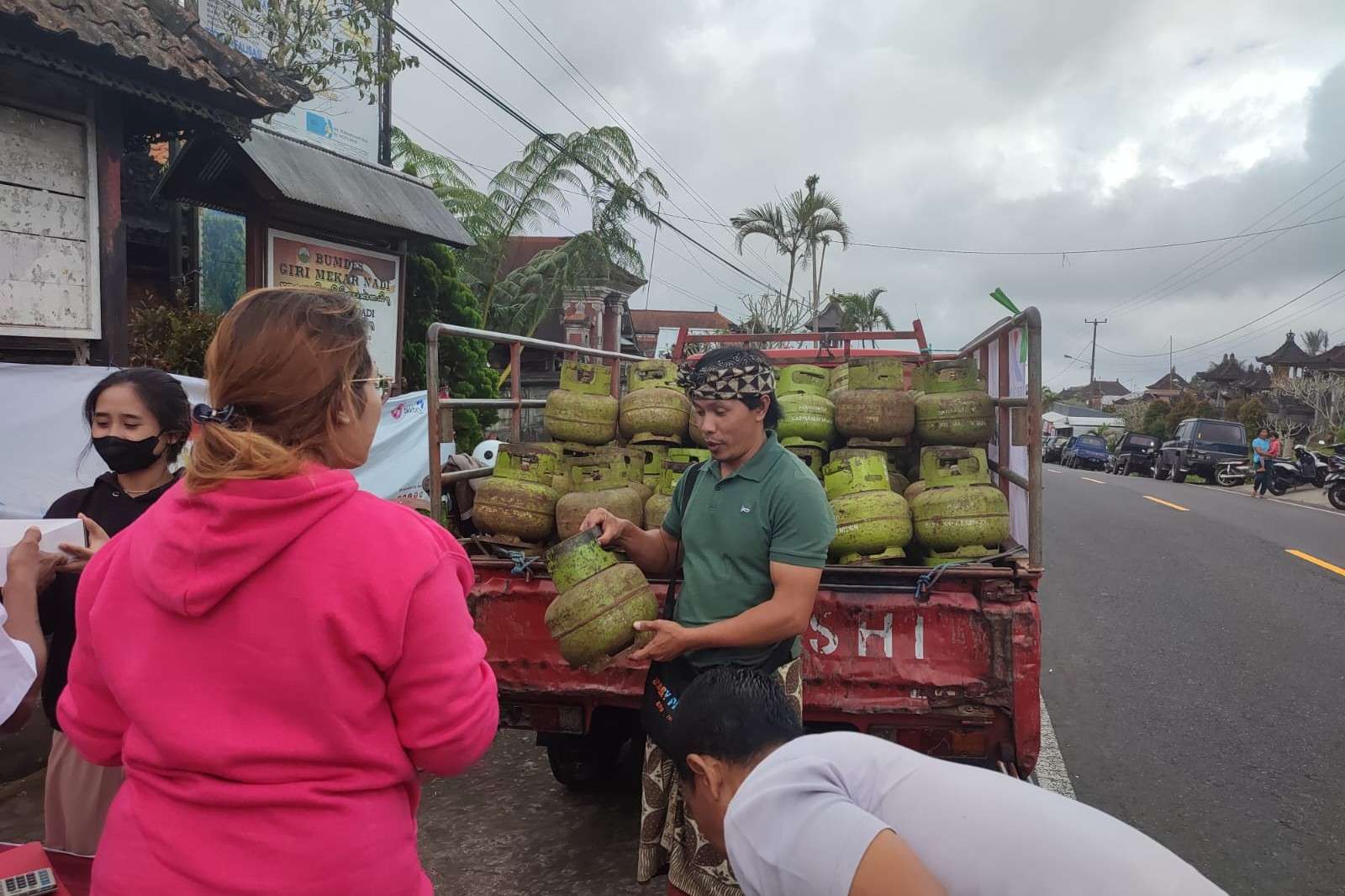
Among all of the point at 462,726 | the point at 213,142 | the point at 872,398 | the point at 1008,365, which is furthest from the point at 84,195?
the point at 462,726

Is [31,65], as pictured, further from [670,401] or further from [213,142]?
[670,401]

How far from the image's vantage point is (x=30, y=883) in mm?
1859

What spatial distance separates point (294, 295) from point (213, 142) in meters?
9.26

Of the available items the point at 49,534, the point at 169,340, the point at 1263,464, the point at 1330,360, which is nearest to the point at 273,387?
the point at 49,534

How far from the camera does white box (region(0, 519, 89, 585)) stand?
245 cm

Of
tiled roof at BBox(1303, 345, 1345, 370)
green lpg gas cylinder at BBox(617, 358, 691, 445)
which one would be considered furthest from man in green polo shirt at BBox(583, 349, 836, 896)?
tiled roof at BBox(1303, 345, 1345, 370)

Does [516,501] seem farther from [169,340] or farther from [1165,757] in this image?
[169,340]

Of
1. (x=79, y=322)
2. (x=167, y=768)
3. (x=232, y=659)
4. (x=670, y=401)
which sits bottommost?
(x=167, y=768)

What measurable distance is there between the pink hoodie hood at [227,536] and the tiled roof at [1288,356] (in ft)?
195

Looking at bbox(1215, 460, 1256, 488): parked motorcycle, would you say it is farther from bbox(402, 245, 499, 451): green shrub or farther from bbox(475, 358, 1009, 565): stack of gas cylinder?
bbox(475, 358, 1009, 565): stack of gas cylinder

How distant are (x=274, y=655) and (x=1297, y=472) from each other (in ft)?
78.8

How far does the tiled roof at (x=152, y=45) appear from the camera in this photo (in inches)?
258

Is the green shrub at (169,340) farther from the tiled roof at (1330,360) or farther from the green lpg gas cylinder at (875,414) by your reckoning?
the tiled roof at (1330,360)

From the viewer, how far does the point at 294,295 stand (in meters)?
1.45
